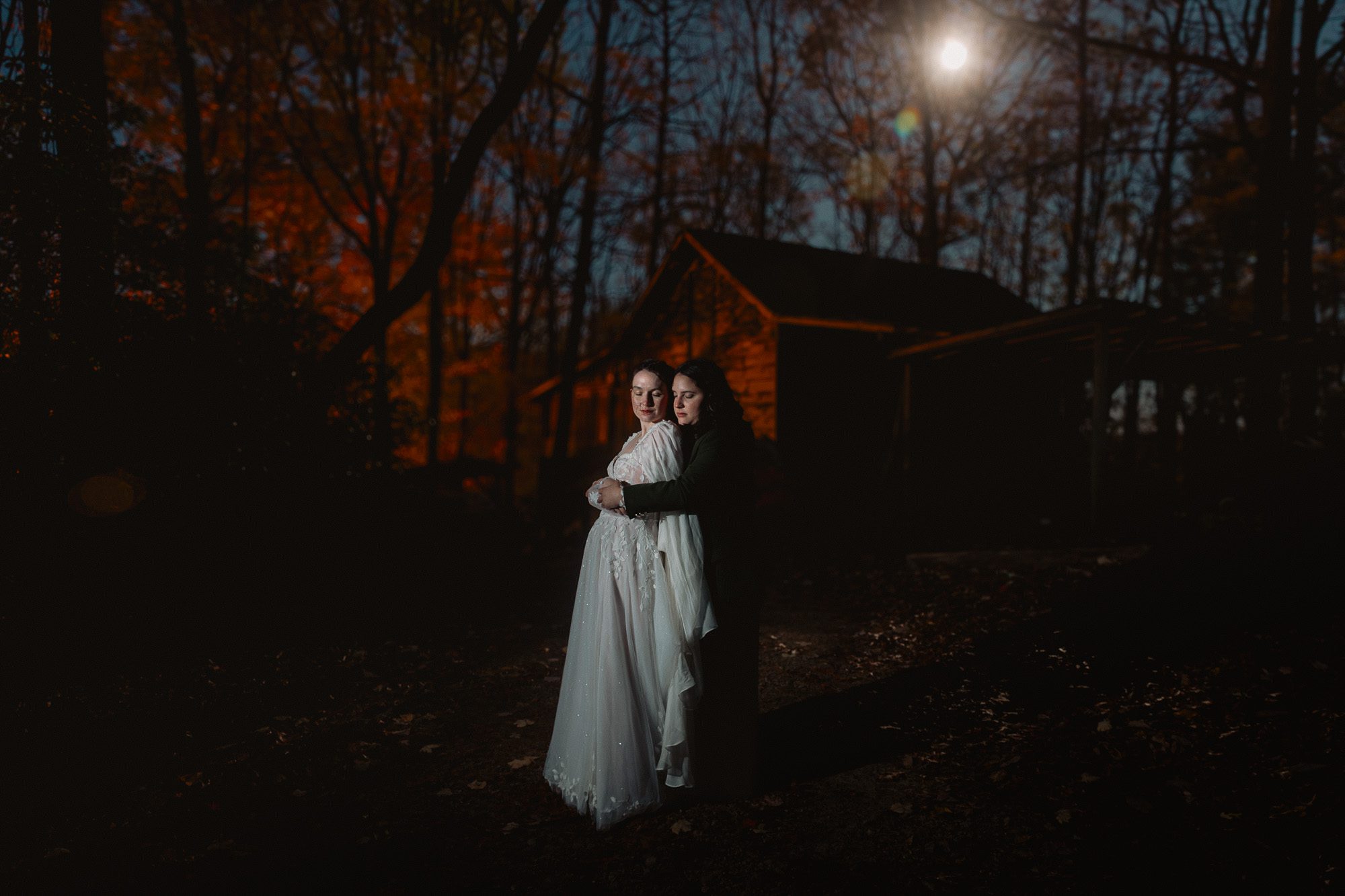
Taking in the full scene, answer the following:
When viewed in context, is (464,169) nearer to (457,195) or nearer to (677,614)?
(457,195)

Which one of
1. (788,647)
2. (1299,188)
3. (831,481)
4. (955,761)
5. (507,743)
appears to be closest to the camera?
(955,761)

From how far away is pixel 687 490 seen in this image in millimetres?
3326

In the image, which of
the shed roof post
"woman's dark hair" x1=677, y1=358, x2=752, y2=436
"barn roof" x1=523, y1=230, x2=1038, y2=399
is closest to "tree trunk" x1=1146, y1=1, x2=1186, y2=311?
"barn roof" x1=523, y1=230, x2=1038, y2=399

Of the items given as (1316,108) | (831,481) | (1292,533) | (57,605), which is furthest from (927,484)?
(57,605)

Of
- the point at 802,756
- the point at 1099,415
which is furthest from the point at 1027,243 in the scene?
the point at 802,756

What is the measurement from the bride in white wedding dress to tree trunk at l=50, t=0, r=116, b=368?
502 cm

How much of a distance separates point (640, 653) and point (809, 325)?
10947 mm

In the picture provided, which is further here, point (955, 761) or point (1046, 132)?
point (1046, 132)

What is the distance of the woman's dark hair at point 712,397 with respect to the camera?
3.46m

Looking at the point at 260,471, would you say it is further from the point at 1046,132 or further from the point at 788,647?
the point at 1046,132

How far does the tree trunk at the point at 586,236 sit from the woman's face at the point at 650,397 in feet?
38.2

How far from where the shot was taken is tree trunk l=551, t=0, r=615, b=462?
1516cm

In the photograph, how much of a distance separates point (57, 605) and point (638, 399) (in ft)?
17.5

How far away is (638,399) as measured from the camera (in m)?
3.56
